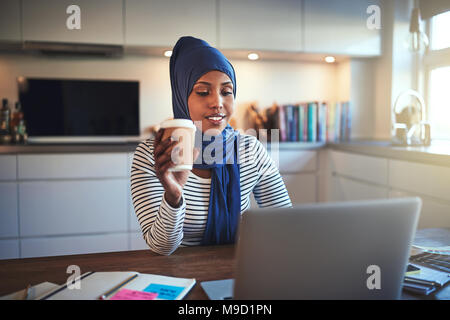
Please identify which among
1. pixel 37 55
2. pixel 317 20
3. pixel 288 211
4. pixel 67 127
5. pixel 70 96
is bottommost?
pixel 288 211

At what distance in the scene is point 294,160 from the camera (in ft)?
10.5

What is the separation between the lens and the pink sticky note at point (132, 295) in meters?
0.69

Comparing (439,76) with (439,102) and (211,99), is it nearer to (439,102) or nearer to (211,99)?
(439,102)

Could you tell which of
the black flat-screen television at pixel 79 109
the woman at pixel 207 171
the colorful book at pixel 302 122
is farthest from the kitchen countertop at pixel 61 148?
the woman at pixel 207 171

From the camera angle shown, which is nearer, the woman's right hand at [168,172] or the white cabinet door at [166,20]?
the woman's right hand at [168,172]

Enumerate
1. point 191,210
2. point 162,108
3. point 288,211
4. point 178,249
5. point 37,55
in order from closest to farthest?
point 288,211
point 178,249
point 191,210
point 37,55
point 162,108

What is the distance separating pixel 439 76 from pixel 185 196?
9.34 ft

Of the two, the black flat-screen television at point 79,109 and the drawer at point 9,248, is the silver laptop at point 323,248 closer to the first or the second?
the drawer at point 9,248

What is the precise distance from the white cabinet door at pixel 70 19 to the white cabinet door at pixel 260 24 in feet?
2.63

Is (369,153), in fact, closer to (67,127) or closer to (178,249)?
(178,249)

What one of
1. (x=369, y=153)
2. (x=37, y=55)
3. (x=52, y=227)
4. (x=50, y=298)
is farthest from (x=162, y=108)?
(x=50, y=298)

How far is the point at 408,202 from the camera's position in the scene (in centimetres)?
61

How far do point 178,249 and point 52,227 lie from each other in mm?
2039
